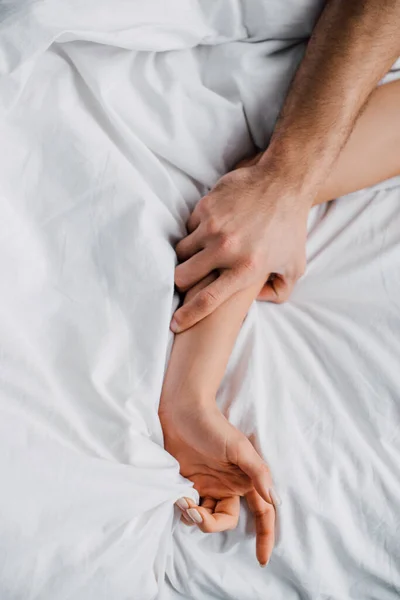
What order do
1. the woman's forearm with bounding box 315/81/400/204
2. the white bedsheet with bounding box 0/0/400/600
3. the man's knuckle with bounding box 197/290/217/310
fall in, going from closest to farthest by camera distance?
the white bedsheet with bounding box 0/0/400/600 → the man's knuckle with bounding box 197/290/217/310 → the woman's forearm with bounding box 315/81/400/204

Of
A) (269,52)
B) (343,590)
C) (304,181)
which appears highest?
(269,52)

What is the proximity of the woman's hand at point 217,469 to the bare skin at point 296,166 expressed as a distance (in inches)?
5.7

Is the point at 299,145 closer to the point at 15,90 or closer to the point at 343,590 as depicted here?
the point at 15,90

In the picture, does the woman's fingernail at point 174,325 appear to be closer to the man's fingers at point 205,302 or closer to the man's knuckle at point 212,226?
the man's fingers at point 205,302

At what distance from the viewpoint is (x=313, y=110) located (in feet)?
2.60

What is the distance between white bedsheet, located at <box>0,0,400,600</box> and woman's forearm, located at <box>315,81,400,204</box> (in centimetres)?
9

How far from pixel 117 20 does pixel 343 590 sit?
2.05ft

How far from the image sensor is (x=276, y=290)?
764 millimetres

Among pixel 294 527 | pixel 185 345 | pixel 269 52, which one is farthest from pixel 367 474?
pixel 269 52

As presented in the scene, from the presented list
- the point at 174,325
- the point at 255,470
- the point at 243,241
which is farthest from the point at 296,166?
the point at 255,470

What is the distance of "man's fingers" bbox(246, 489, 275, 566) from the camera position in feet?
2.06

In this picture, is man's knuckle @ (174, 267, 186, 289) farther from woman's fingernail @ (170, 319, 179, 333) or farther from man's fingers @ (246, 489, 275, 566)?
man's fingers @ (246, 489, 275, 566)

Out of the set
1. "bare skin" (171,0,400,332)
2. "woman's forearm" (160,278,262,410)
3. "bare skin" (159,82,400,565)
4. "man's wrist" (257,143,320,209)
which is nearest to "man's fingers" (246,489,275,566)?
"bare skin" (159,82,400,565)

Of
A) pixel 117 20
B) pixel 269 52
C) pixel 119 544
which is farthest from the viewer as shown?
pixel 269 52
